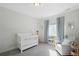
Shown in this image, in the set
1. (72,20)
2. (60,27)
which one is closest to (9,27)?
(60,27)

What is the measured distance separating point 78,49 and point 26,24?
153 cm

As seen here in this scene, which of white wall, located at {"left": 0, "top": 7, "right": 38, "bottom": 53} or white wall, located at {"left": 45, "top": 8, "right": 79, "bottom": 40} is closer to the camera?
white wall, located at {"left": 45, "top": 8, "right": 79, "bottom": 40}

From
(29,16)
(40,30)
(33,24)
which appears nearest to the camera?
(29,16)

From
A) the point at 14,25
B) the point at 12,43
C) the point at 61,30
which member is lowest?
the point at 12,43

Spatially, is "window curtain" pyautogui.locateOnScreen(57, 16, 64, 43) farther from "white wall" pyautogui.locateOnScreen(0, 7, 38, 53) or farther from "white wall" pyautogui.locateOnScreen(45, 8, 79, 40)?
"white wall" pyautogui.locateOnScreen(0, 7, 38, 53)

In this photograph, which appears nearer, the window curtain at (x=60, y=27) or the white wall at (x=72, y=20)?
the white wall at (x=72, y=20)

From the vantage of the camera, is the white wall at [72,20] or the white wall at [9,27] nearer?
the white wall at [72,20]

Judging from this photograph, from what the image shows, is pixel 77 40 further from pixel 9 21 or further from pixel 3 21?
pixel 3 21

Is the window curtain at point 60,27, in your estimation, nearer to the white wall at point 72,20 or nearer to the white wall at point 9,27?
the white wall at point 72,20

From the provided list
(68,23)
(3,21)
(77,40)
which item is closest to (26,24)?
(3,21)

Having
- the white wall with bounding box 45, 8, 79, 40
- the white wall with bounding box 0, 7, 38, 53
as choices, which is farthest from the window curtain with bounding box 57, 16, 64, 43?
the white wall with bounding box 0, 7, 38, 53

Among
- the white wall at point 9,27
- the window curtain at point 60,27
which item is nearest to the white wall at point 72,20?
the window curtain at point 60,27

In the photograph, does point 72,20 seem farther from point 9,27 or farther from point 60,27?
point 9,27

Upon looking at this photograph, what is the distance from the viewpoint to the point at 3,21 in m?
1.79
